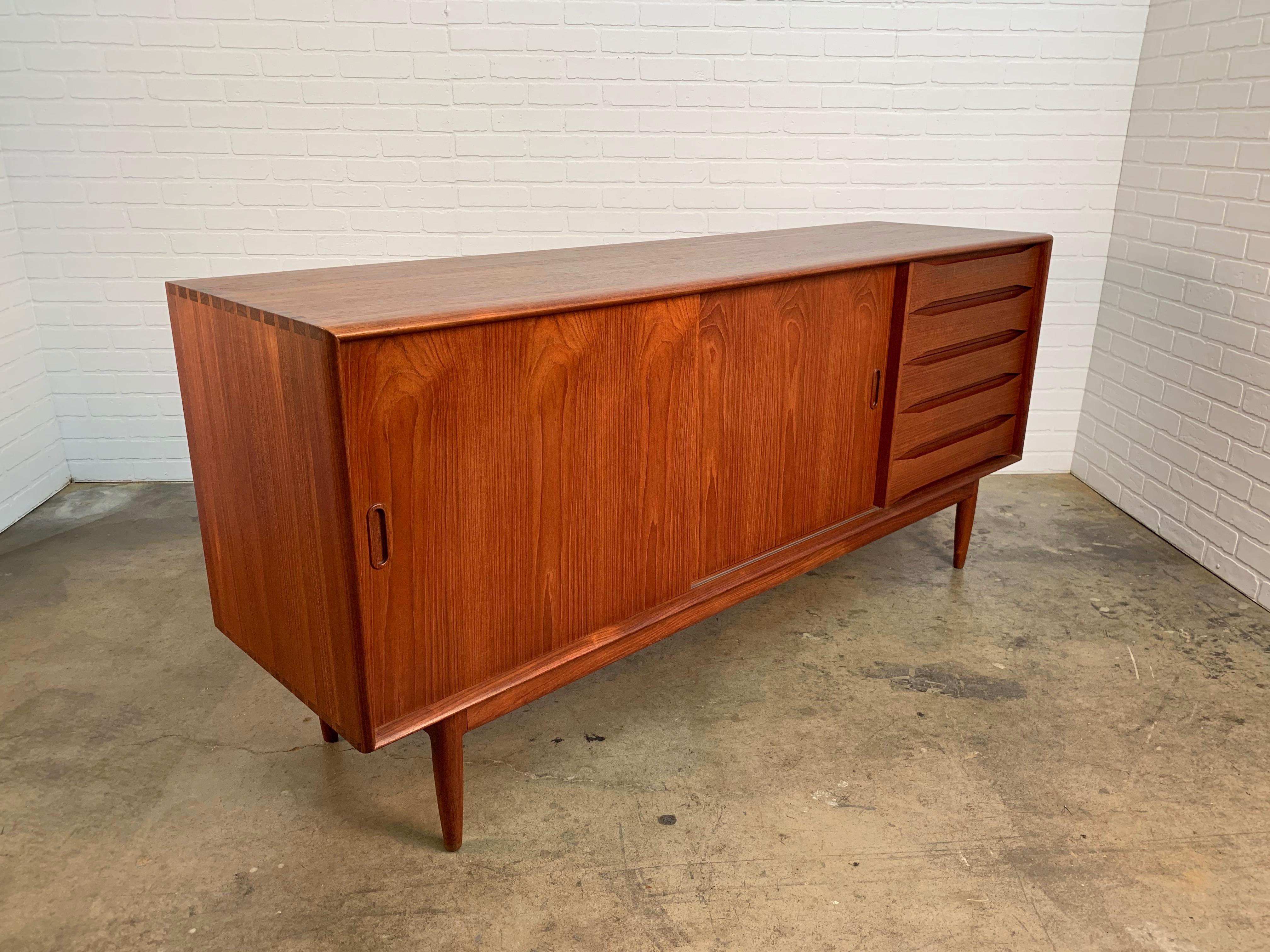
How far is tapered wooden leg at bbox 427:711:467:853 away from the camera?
1.54 metres

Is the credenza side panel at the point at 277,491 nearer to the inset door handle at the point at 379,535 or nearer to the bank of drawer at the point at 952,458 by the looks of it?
the inset door handle at the point at 379,535

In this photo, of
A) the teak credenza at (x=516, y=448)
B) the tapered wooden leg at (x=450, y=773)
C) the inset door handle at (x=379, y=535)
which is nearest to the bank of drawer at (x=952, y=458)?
the teak credenza at (x=516, y=448)

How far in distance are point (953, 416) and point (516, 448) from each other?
1385 millimetres

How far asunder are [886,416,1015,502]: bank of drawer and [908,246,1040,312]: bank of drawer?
38 cm

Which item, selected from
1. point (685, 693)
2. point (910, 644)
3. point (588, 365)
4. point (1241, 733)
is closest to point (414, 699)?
point (588, 365)

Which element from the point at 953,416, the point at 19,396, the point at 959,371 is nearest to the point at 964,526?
the point at 953,416

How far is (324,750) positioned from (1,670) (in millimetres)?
917

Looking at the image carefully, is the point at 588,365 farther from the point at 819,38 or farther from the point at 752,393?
the point at 819,38

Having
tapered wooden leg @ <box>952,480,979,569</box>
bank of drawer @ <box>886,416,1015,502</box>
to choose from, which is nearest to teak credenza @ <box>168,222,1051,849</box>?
bank of drawer @ <box>886,416,1015,502</box>

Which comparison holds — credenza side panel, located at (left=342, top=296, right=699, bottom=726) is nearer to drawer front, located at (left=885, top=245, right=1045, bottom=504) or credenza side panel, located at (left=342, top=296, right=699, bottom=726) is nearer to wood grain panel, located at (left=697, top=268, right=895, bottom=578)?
wood grain panel, located at (left=697, top=268, right=895, bottom=578)

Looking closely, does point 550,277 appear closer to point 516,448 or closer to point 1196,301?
point 516,448

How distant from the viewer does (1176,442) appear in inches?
116

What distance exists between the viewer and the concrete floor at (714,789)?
1.51m

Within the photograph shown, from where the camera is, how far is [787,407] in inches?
76.7
